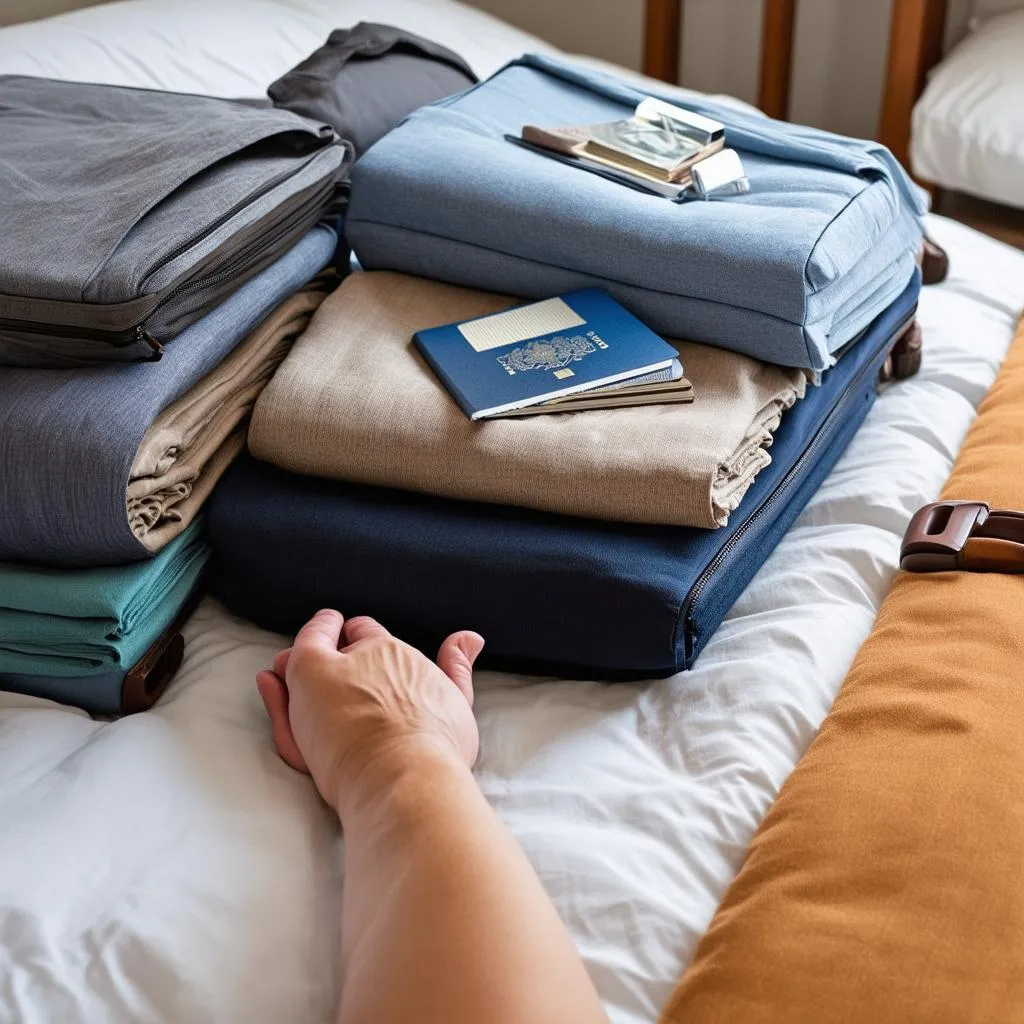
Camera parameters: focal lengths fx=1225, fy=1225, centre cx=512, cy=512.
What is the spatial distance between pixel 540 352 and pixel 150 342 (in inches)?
12.4

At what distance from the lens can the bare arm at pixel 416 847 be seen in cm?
63

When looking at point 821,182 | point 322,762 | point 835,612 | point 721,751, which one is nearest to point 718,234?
point 821,182

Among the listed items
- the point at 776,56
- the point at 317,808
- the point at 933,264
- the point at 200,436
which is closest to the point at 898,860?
the point at 317,808

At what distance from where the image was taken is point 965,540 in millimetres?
982

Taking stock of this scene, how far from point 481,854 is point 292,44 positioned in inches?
54.0

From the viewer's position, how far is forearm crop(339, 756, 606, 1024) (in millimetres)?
620

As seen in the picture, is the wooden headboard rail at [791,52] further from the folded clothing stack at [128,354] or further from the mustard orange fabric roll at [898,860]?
the mustard orange fabric roll at [898,860]

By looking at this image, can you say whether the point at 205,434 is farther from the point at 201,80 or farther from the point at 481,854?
the point at 201,80

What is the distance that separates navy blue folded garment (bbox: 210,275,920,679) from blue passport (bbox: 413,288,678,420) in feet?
0.32

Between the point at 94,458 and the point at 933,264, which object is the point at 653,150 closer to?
the point at 933,264

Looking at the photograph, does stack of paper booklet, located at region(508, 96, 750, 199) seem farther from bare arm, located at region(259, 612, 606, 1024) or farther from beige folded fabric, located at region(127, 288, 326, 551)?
bare arm, located at region(259, 612, 606, 1024)

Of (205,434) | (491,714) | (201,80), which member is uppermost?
(201,80)

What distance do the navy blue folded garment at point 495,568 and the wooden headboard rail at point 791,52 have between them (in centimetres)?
141

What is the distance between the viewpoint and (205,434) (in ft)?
3.27
